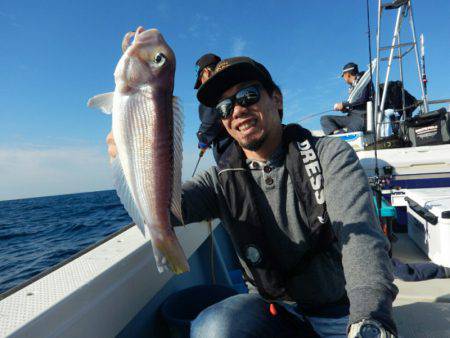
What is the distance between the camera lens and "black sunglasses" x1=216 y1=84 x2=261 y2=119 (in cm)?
202

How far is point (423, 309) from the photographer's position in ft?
7.84

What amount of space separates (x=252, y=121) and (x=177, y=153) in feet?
2.43

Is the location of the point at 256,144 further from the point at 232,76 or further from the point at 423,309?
the point at 423,309

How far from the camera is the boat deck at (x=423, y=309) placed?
2084 mm

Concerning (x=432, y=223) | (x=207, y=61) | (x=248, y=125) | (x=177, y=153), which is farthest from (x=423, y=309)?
(x=207, y=61)

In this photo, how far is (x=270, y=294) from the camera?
1950mm

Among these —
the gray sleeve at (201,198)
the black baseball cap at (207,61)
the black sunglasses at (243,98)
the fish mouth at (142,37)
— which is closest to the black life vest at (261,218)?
the gray sleeve at (201,198)

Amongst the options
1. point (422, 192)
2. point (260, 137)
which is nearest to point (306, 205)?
point (260, 137)

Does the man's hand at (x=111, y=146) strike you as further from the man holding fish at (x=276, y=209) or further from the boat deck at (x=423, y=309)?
the boat deck at (x=423, y=309)

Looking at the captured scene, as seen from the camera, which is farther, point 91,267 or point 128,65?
point 91,267

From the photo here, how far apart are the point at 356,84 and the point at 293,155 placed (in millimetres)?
6374

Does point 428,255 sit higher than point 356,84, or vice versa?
point 356,84

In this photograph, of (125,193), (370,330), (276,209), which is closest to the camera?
(370,330)

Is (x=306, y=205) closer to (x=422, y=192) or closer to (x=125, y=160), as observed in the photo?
(x=125, y=160)
